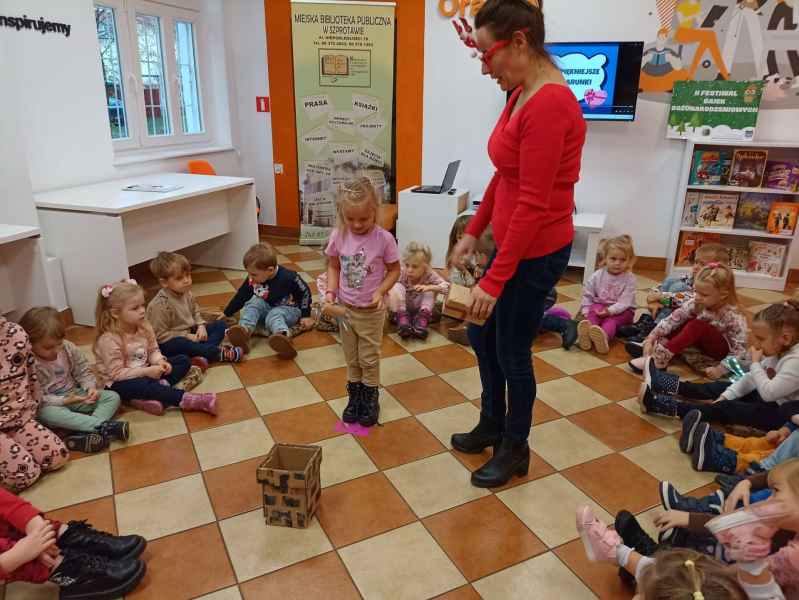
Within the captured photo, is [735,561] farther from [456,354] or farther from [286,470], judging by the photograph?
[456,354]

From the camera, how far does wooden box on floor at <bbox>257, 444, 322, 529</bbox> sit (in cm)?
175

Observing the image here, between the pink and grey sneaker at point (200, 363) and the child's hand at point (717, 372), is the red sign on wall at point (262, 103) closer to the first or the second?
the pink and grey sneaker at point (200, 363)

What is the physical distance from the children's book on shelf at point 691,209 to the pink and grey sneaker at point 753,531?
3.48m

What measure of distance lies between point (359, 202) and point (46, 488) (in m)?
1.46

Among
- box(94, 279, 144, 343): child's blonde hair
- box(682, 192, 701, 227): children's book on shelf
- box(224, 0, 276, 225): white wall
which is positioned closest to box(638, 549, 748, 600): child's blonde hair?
box(94, 279, 144, 343): child's blonde hair

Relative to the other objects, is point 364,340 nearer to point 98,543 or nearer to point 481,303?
point 481,303

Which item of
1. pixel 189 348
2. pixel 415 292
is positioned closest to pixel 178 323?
pixel 189 348

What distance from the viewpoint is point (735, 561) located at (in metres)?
1.41

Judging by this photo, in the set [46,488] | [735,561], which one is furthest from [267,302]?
[735,561]

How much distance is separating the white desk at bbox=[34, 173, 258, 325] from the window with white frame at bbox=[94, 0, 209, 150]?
0.63m

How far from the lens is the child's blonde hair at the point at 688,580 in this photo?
3.51 feet

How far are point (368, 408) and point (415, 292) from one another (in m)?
1.14

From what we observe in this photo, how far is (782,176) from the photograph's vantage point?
4203 mm

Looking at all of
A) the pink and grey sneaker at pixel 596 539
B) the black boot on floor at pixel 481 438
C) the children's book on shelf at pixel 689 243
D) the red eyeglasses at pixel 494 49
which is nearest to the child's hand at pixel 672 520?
the pink and grey sneaker at pixel 596 539
